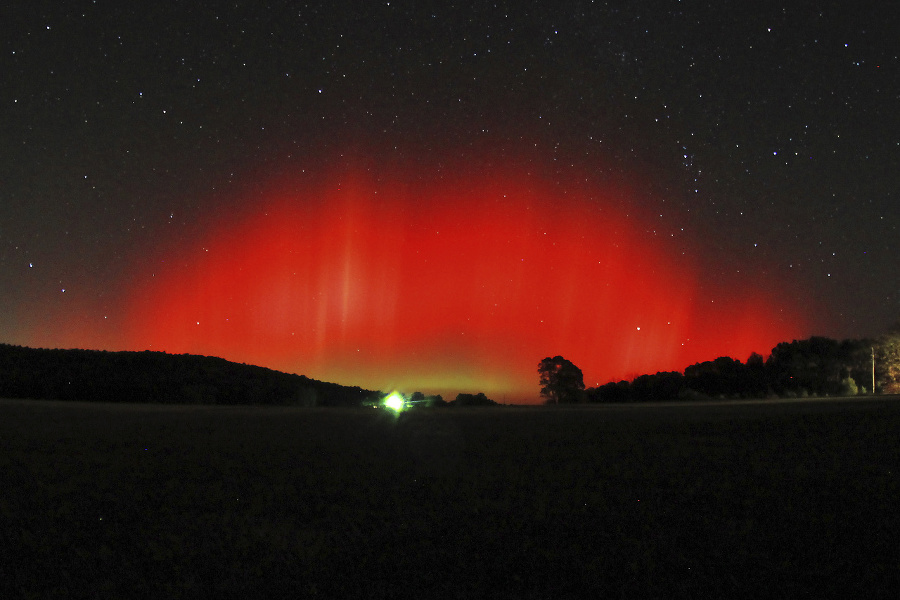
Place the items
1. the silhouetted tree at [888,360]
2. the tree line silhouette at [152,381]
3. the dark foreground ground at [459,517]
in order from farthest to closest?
the silhouetted tree at [888,360] < the tree line silhouette at [152,381] < the dark foreground ground at [459,517]

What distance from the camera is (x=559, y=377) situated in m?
53.0

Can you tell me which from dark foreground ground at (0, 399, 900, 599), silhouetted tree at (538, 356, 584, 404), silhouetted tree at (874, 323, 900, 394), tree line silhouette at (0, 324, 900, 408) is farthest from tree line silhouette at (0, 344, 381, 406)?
silhouetted tree at (874, 323, 900, 394)

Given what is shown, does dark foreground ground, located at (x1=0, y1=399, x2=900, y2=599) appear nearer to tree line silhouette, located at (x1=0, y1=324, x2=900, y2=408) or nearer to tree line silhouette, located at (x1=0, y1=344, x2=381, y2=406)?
tree line silhouette, located at (x1=0, y1=324, x2=900, y2=408)

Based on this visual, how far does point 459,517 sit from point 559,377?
152ft

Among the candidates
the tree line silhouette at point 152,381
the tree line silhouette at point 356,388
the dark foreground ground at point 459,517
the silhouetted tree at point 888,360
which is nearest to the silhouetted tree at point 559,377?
the tree line silhouette at point 356,388

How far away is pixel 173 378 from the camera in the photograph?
141 feet

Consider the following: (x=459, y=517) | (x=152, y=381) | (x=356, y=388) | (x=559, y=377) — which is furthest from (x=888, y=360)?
(x=152, y=381)

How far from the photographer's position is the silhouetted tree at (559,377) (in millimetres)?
52781

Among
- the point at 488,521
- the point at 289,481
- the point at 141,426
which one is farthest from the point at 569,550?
the point at 141,426

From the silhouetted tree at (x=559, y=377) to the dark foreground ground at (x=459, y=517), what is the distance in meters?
38.8

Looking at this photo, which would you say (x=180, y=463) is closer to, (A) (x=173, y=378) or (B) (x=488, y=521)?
(B) (x=488, y=521)

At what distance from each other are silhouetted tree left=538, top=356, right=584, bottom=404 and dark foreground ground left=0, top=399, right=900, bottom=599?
3879 cm

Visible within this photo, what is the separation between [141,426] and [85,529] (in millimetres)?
11139

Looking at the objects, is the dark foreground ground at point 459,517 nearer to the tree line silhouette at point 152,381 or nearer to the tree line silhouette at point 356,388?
the tree line silhouette at point 356,388
